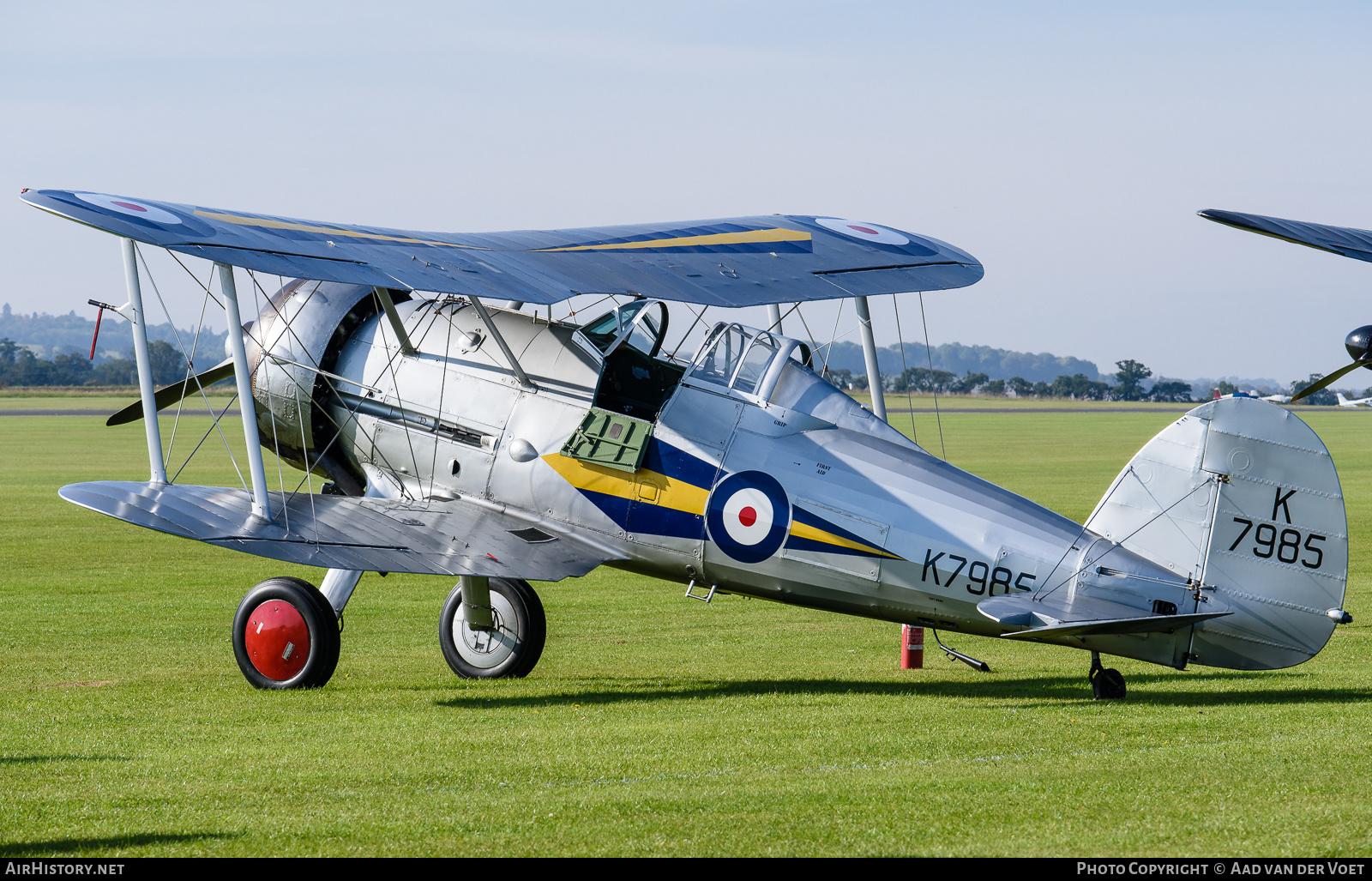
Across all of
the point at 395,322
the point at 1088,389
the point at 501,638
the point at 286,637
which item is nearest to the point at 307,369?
the point at 395,322

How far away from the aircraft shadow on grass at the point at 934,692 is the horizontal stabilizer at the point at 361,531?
0.91 m

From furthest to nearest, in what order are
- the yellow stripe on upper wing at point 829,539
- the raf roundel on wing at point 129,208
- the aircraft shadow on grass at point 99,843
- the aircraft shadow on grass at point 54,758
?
the yellow stripe on upper wing at point 829,539, the raf roundel on wing at point 129,208, the aircraft shadow on grass at point 54,758, the aircraft shadow on grass at point 99,843

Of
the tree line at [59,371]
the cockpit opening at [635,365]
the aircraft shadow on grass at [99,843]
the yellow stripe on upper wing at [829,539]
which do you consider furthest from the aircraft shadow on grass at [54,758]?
the tree line at [59,371]

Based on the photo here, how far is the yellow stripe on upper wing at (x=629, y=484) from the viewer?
8.88 meters

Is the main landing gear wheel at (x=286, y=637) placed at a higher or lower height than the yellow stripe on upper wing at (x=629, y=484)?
lower

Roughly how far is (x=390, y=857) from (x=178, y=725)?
3512 millimetres

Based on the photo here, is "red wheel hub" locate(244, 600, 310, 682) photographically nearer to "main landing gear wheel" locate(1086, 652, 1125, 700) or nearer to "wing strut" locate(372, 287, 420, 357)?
"wing strut" locate(372, 287, 420, 357)

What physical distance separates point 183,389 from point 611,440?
13.0 feet

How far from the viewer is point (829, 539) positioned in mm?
8539

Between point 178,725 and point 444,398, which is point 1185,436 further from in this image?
point 178,725

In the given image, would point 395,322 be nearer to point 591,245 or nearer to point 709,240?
point 591,245

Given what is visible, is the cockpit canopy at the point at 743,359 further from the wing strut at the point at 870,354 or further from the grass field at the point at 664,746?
the grass field at the point at 664,746

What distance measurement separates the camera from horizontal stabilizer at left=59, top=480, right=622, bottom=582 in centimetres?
855
